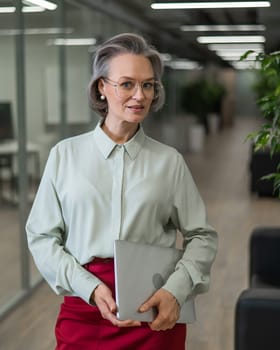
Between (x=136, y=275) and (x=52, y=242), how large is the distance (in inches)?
9.5

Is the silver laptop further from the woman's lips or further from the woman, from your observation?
the woman's lips

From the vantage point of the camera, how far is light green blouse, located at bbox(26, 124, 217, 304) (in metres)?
1.64

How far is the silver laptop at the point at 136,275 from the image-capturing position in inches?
61.5

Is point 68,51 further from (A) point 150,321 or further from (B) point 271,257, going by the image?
(A) point 150,321

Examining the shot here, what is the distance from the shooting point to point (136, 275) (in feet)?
5.20

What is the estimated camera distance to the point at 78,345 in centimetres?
170

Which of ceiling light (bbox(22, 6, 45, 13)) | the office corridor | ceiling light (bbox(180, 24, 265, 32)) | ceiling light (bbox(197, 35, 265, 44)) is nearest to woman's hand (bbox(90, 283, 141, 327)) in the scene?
the office corridor

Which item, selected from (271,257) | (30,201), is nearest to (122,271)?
(271,257)

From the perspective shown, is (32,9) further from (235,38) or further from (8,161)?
(235,38)

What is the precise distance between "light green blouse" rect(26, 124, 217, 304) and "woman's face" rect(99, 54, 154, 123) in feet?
0.30

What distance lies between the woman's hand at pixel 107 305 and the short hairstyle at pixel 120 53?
20.1 inches

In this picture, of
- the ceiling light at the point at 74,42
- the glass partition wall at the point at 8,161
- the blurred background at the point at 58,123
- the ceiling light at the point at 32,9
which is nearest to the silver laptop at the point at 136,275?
the blurred background at the point at 58,123

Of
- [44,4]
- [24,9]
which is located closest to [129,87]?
[24,9]

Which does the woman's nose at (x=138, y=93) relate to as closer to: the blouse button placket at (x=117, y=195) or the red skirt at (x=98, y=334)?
the blouse button placket at (x=117, y=195)
